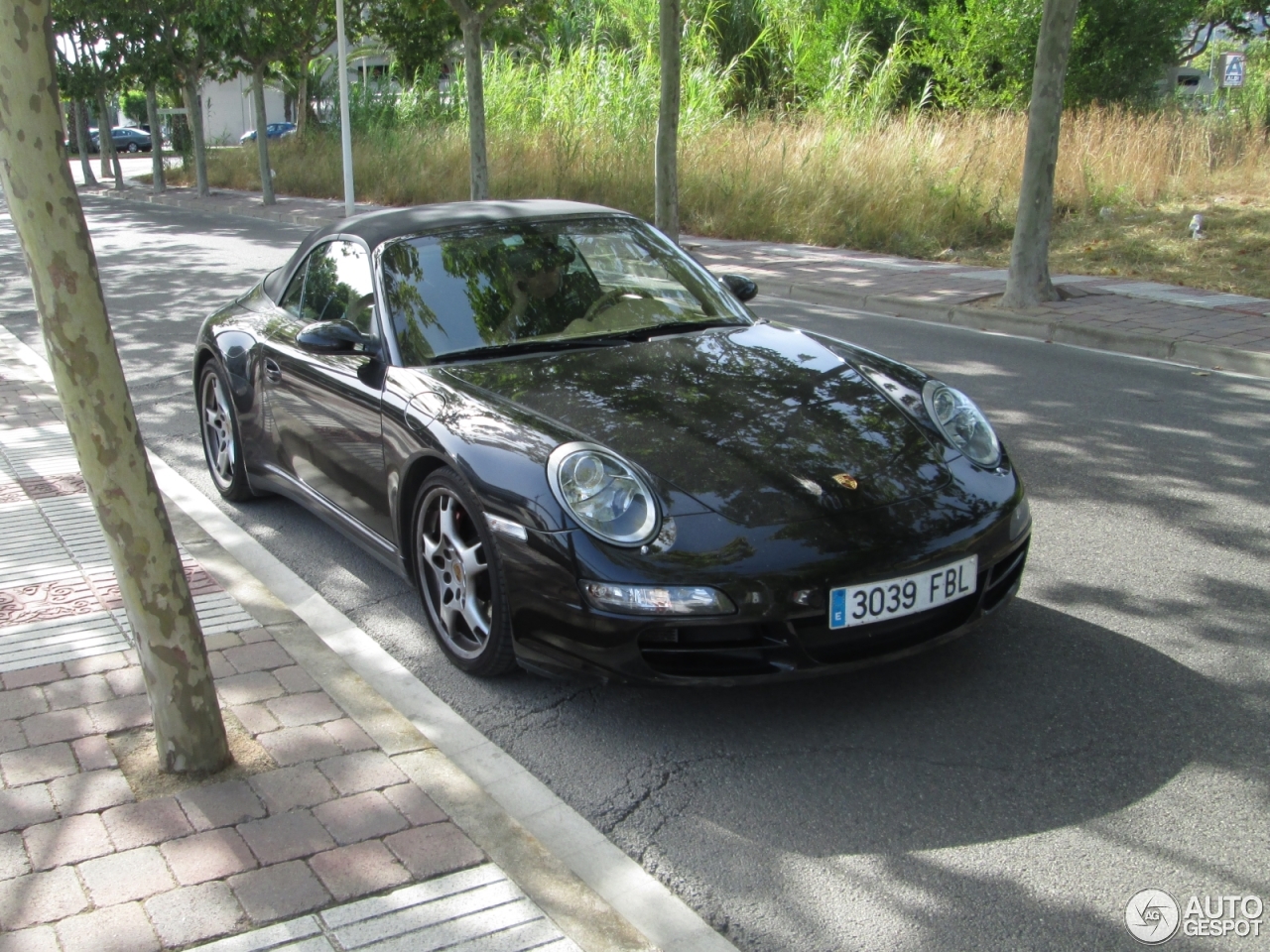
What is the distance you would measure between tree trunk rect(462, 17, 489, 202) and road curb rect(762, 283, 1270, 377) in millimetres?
8690

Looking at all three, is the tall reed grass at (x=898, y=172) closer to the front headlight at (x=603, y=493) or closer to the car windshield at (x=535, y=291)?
the car windshield at (x=535, y=291)

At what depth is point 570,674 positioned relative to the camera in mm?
3625

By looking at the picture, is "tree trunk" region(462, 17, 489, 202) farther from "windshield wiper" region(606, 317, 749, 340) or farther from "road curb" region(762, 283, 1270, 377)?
"windshield wiper" region(606, 317, 749, 340)

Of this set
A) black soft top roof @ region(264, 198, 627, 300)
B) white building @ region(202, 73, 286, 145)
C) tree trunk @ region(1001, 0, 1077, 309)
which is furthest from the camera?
white building @ region(202, 73, 286, 145)

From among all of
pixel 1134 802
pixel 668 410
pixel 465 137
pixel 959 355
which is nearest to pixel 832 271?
pixel 959 355

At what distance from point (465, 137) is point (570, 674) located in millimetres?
24123

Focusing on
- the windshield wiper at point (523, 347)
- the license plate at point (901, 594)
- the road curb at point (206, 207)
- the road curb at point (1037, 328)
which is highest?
the windshield wiper at point (523, 347)

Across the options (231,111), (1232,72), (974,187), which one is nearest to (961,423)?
(974,187)

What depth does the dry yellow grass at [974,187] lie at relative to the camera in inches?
550

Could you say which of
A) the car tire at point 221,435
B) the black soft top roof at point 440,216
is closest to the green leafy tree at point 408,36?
the car tire at point 221,435

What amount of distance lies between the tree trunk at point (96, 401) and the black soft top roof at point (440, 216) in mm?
1916

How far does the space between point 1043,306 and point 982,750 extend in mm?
8470

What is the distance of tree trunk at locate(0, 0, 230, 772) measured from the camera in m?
2.83

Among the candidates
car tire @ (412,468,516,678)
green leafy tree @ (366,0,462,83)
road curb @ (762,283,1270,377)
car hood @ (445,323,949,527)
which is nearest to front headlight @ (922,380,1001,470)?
car hood @ (445,323,949,527)
